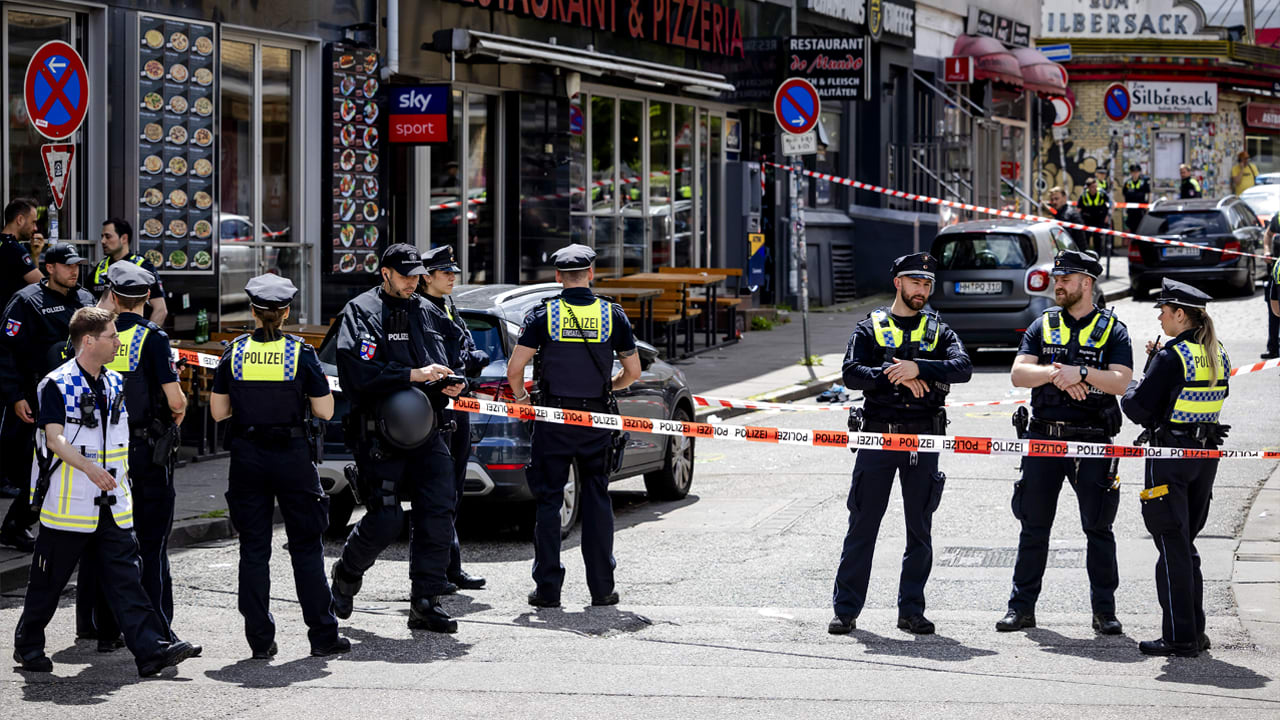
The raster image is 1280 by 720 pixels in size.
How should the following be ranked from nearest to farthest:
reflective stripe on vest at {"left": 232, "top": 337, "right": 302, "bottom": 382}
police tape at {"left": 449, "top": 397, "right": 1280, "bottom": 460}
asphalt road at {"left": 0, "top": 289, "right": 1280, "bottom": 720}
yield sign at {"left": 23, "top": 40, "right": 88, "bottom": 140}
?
asphalt road at {"left": 0, "top": 289, "right": 1280, "bottom": 720}
reflective stripe on vest at {"left": 232, "top": 337, "right": 302, "bottom": 382}
police tape at {"left": 449, "top": 397, "right": 1280, "bottom": 460}
yield sign at {"left": 23, "top": 40, "right": 88, "bottom": 140}

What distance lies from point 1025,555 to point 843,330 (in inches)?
654

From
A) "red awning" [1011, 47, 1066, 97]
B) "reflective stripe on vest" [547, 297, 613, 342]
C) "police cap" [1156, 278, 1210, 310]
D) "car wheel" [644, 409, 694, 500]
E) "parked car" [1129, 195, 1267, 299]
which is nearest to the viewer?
"police cap" [1156, 278, 1210, 310]

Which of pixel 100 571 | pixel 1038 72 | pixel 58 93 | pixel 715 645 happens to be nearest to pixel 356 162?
pixel 58 93

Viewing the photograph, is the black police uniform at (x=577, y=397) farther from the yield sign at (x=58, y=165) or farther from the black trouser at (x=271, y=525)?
the yield sign at (x=58, y=165)

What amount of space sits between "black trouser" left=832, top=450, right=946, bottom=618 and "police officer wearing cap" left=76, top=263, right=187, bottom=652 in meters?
3.10

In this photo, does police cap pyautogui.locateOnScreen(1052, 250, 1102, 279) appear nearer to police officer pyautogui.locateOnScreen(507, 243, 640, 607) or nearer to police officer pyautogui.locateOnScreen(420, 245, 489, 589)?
police officer pyautogui.locateOnScreen(507, 243, 640, 607)

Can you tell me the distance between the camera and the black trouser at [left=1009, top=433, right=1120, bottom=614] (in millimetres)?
8109

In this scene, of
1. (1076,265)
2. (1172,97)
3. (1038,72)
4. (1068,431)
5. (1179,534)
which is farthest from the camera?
(1172,97)

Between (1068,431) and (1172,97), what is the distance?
40.8m

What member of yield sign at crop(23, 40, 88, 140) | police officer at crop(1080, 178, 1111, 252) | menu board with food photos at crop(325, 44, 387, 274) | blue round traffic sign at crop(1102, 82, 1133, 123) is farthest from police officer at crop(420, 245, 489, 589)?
blue round traffic sign at crop(1102, 82, 1133, 123)

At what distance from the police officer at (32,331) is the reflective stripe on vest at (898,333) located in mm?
4718

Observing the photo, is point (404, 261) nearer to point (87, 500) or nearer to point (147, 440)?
point (147, 440)

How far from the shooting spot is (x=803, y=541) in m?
10.6

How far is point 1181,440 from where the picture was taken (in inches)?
303
